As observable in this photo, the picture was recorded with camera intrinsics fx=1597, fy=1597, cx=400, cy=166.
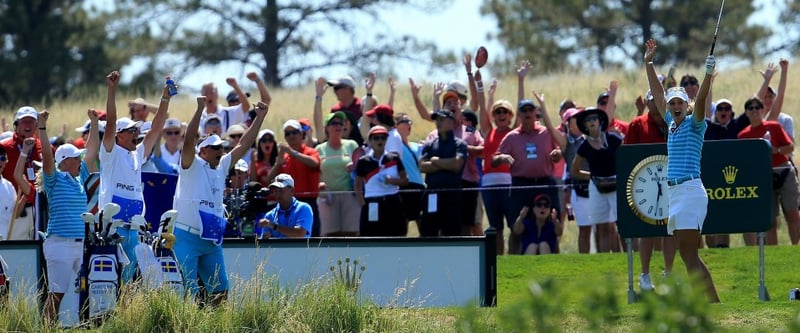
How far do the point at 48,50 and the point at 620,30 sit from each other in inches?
620

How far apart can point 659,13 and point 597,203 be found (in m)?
27.0

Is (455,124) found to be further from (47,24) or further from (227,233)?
(47,24)

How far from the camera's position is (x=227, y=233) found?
1595 cm

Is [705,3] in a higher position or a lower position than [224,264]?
higher

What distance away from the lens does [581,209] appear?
677 inches

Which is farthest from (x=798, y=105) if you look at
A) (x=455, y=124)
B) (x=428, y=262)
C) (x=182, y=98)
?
(x=428, y=262)

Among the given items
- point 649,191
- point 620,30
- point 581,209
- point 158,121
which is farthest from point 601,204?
point 620,30

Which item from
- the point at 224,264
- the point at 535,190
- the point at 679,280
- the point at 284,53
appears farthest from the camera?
the point at 284,53

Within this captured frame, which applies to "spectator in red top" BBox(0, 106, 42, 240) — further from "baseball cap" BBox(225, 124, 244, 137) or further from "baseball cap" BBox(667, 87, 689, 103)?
"baseball cap" BBox(667, 87, 689, 103)

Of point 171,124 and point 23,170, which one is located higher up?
point 171,124

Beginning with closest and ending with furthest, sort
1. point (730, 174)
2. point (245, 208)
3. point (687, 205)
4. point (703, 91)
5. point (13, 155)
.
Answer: point (703, 91)
point (687, 205)
point (730, 174)
point (245, 208)
point (13, 155)

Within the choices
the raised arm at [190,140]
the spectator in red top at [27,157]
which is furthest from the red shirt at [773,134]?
the spectator in red top at [27,157]

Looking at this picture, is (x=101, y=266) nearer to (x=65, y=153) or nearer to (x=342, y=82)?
(x=65, y=153)

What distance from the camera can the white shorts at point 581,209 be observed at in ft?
56.2
